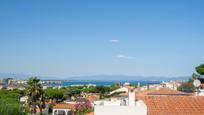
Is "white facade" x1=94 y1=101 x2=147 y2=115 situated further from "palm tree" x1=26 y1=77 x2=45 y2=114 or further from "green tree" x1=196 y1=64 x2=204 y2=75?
"green tree" x1=196 y1=64 x2=204 y2=75

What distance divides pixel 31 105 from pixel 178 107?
3393 cm

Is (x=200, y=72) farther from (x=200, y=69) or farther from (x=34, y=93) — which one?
(x=34, y=93)

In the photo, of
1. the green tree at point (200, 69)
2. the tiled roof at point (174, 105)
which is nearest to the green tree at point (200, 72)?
the green tree at point (200, 69)

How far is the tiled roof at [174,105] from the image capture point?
54.4 ft

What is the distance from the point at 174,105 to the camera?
17250mm

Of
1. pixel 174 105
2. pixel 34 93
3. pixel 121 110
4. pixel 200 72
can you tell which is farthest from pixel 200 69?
pixel 121 110

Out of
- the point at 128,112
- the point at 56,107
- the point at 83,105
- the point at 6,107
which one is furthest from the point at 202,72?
the point at 128,112

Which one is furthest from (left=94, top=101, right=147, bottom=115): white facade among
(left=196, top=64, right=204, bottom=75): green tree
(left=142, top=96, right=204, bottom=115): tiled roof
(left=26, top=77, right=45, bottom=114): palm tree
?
(left=196, top=64, right=204, bottom=75): green tree

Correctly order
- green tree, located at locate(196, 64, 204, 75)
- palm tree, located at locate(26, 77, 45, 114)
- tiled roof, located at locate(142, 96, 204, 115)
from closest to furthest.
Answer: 1. tiled roof, located at locate(142, 96, 204, 115)
2. palm tree, located at locate(26, 77, 45, 114)
3. green tree, located at locate(196, 64, 204, 75)

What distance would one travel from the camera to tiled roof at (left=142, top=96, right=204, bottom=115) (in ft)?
54.4

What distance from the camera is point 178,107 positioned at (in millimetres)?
17047

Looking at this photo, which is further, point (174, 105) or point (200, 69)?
point (200, 69)

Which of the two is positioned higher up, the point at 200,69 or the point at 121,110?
the point at 200,69

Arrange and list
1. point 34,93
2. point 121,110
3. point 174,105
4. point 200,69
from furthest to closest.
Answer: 1. point 200,69
2. point 34,93
3. point 174,105
4. point 121,110
